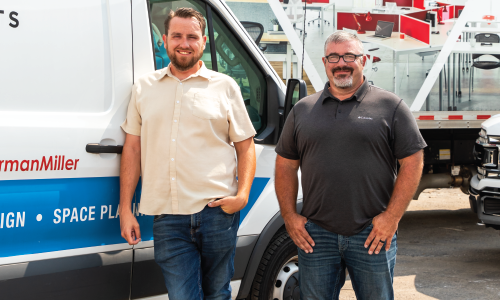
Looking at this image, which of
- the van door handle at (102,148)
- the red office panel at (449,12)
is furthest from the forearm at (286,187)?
the red office panel at (449,12)

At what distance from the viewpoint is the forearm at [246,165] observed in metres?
2.52

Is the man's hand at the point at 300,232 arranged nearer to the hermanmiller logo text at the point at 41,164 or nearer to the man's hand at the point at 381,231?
the man's hand at the point at 381,231

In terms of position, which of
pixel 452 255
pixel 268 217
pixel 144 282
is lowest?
pixel 452 255

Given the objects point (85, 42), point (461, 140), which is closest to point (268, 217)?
point (85, 42)

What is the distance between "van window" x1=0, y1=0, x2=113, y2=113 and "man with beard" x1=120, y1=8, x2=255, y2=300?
0.19 metres

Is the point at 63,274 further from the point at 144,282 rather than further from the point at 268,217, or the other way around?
the point at 268,217

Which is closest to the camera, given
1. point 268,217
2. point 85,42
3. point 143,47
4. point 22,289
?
point 22,289

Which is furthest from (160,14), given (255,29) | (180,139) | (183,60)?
(255,29)

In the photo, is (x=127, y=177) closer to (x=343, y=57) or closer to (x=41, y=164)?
(x=41, y=164)

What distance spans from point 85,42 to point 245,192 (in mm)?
982

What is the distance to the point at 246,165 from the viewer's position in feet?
8.32

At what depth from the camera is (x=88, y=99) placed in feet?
7.94

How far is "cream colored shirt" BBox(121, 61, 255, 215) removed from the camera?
2.35m

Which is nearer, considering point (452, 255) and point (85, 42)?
point (85, 42)
